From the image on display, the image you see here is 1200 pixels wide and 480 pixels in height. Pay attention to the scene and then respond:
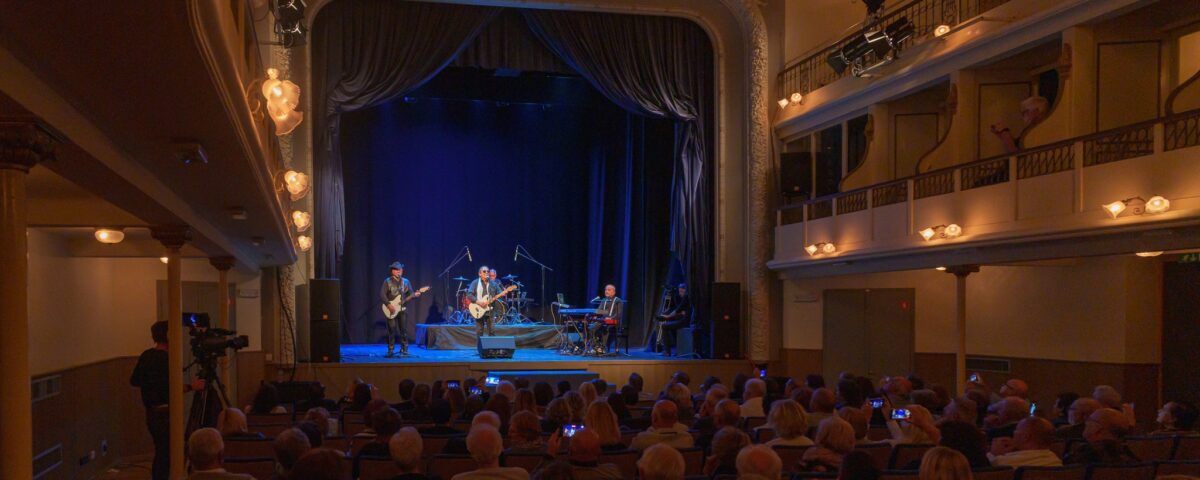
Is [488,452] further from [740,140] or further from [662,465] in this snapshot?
[740,140]

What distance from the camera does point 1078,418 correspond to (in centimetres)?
723

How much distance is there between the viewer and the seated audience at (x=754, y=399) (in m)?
8.65

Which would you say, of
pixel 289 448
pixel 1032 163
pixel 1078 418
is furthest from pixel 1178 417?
pixel 289 448

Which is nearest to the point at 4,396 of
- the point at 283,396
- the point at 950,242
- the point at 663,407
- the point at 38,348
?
the point at 663,407

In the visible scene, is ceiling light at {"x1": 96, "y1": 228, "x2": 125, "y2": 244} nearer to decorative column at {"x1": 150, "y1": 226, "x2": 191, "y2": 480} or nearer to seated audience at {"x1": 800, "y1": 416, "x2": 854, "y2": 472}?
decorative column at {"x1": 150, "y1": 226, "x2": 191, "y2": 480}

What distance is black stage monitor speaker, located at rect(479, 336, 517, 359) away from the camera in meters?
16.6

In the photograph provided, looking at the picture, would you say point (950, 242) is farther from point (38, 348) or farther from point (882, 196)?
point (38, 348)

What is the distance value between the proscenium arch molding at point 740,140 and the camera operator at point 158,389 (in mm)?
10535

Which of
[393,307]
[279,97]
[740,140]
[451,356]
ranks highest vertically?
[740,140]

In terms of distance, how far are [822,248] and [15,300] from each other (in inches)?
521

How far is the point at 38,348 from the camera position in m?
8.82

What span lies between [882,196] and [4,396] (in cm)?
1282

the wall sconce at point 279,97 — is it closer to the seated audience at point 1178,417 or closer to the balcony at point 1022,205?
Answer: the seated audience at point 1178,417

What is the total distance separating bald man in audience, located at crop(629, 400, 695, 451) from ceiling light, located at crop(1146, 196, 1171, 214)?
5.56 m
